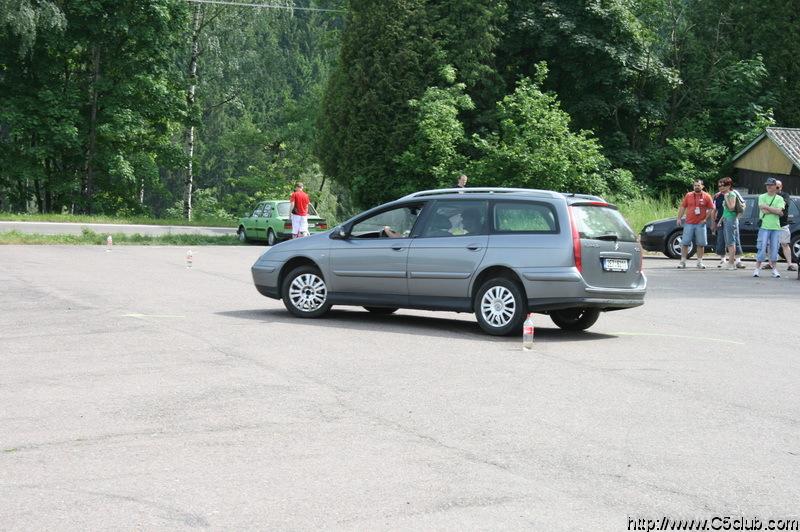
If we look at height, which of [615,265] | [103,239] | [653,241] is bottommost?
[103,239]

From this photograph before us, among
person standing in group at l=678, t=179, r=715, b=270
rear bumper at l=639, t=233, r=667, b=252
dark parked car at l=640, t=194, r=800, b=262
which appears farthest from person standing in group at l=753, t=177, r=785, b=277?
rear bumper at l=639, t=233, r=667, b=252

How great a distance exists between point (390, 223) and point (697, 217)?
493 inches

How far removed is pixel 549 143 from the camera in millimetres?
41156

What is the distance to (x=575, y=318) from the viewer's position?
14367 mm

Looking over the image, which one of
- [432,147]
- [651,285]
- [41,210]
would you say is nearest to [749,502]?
[651,285]

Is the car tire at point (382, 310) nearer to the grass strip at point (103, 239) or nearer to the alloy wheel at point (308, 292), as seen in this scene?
the alloy wheel at point (308, 292)

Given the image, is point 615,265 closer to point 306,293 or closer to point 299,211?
point 306,293

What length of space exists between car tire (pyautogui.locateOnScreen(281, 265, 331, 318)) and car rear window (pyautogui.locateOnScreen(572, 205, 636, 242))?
3.46 m

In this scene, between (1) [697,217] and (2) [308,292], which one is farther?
(1) [697,217]

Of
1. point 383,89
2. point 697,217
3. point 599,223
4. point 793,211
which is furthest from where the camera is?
point 383,89

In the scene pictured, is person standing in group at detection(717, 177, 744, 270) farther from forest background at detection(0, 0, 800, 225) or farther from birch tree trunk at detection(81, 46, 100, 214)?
birch tree trunk at detection(81, 46, 100, 214)

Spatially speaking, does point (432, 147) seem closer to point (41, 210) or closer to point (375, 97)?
point (375, 97)

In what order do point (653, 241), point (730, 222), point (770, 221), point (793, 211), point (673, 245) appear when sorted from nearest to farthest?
1. point (770, 221)
2. point (730, 222)
3. point (793, 211)
4. point (673, 245)
5. point (653, 241)

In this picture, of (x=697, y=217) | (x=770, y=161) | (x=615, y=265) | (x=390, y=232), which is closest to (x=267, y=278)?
(x=390, y=232)
